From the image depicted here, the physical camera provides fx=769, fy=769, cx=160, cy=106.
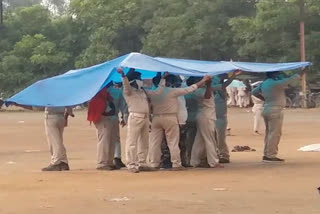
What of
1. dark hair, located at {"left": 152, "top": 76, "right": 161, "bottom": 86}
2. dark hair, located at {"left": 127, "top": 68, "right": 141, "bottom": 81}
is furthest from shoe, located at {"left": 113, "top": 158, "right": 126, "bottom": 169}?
dark hair, located at {"left": 127, "top": 68, "right": 141, "bottom": 81}

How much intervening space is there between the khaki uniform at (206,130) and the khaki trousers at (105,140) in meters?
1.46

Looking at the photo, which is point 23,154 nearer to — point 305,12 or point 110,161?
point 110,161

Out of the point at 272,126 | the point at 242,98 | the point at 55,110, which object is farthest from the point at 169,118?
the point at 242,98

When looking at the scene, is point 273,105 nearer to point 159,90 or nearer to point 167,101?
point 167,101

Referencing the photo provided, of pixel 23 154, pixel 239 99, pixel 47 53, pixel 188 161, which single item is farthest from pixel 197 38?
pixel 188 161

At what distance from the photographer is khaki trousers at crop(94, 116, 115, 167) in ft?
42.8

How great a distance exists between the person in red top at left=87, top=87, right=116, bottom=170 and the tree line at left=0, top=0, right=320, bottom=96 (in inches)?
1155

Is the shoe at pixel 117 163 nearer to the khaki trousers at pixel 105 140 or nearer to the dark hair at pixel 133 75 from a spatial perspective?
the khaki trousers at pixel 105 140

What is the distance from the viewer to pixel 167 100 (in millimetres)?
12461

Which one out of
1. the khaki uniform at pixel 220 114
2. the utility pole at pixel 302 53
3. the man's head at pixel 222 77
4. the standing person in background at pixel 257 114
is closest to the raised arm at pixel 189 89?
the man's head at pixel 222 77

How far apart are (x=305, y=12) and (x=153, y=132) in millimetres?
30992

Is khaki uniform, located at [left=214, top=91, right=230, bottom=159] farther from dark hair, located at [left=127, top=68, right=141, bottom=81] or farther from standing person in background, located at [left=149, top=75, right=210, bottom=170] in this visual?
dark hair, located at [left=127, top=68, right=141, bottom=81]

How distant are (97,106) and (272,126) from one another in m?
3.19

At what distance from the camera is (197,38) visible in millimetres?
46312
